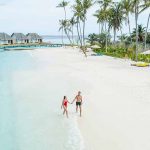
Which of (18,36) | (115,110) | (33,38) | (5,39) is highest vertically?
(18,36)

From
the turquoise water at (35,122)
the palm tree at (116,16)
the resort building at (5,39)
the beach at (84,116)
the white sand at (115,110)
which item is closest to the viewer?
the white sand at (115,110)

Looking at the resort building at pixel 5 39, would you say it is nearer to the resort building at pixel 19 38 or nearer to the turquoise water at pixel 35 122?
the resort building at pixel 19 38

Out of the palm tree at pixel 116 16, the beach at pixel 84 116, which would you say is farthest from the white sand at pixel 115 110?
the palm tree at pixel 116 16

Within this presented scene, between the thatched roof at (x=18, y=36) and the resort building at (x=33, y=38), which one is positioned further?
the resort building at (x=33, y=38)

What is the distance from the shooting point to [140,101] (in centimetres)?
2052

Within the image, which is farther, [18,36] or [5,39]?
[18,36]

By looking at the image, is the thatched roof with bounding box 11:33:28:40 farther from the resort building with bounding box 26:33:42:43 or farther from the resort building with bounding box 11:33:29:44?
the resort building with bounding box 26:33:42:43

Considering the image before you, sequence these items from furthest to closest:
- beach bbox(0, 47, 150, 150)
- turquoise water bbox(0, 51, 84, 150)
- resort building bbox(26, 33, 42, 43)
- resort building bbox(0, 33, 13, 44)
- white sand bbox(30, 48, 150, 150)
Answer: resort building bbox(26, 33, 42, 43) < resort building bbox(0, 33, 13, 44) < turquoise water bbox(0, 51, 84, 150) < beach bbox(0, 47, 150, 150) < white sand bbox(30, 48, 150, 150)

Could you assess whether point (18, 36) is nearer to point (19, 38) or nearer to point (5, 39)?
point (19, 38)

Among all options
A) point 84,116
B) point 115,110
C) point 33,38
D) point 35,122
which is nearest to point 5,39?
point 33,38

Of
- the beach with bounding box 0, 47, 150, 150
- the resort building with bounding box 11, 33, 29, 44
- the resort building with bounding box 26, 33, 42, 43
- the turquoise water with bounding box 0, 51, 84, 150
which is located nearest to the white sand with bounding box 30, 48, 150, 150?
the beach with bounding box 0, 47, 150, 150

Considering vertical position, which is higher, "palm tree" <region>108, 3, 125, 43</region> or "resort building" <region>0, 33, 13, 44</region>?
"palm tree" <region>108, 3, 125, 43</region>

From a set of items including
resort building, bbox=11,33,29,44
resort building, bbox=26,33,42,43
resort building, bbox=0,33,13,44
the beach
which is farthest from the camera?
resort building, bbox=26,33,42,43

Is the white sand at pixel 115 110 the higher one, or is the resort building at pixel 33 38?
the resort building at pixel 33 38
